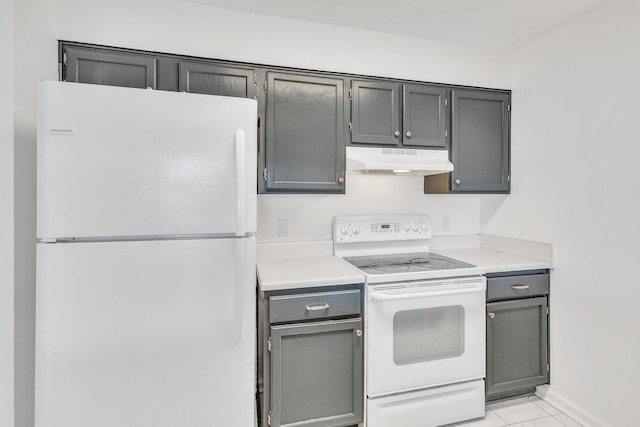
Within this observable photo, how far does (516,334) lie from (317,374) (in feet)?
4.34

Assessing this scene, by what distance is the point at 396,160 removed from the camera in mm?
2172

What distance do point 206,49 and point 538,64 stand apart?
7.15 ft

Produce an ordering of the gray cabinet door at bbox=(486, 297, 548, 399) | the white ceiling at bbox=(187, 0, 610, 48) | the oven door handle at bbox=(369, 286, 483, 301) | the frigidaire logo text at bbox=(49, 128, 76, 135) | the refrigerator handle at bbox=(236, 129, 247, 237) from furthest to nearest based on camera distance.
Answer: the gray cabinet door at bbox=(486, 297, 548, 399), the white ceiling at bbox=(187, 0, 610, 48), the oven door handle at bbox=(369, 286, 483, 301), the refrigerator handle at bbox=(236, 129, 247, 237), the frigidaire logo text at bbox=(49, 128, 76, 135)

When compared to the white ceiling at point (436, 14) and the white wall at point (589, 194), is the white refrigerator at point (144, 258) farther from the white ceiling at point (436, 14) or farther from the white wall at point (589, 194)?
the white wall at point (589, 194)

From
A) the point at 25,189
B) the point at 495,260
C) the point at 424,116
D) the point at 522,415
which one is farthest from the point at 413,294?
the point at 25,189

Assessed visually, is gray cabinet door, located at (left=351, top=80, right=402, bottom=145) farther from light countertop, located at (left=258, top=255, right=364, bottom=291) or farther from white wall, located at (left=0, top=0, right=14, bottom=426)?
white wall, located at (left=0, top=0, right=14, bottom=426)

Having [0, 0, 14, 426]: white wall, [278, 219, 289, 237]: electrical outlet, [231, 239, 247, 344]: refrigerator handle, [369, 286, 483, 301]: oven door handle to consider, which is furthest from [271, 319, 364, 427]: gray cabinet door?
[0, 0, 14, 426]: white wall

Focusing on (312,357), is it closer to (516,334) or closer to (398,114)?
(516,334)

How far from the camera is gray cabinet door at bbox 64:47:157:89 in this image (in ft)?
5.49

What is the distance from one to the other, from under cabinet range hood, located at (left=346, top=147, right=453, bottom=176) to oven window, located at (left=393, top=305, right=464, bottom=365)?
0.88m

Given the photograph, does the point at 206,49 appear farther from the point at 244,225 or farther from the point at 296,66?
the point at 244,225

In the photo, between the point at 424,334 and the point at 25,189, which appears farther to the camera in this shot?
the point at 424,334

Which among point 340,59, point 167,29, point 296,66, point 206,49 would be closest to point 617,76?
point 340,59

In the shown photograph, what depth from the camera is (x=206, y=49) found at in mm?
1891
